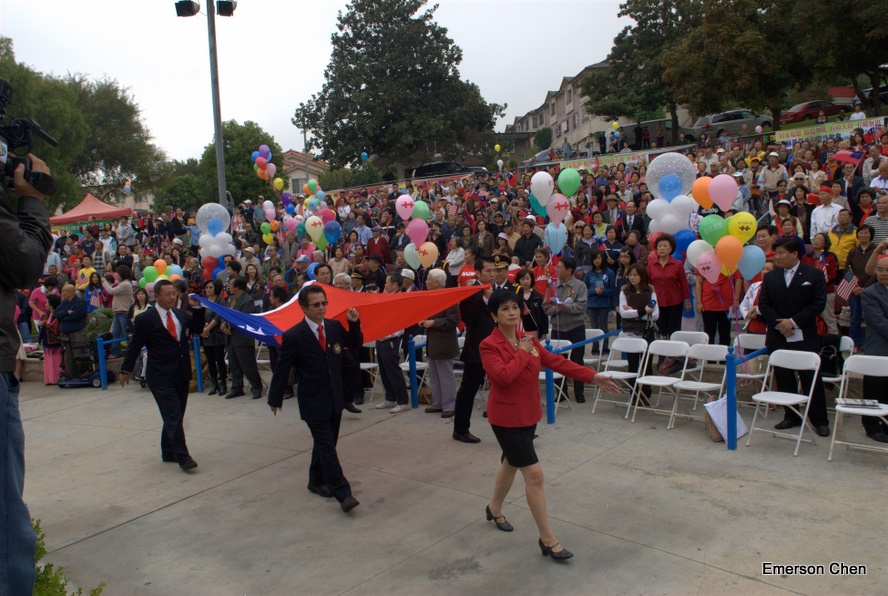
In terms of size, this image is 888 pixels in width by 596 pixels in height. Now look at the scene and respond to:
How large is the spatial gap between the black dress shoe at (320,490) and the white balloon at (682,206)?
20.1ft

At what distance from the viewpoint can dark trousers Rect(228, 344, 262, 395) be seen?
10.3 meters

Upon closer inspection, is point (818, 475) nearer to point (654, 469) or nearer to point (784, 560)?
point (654, 469)

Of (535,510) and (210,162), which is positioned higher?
(210,162)

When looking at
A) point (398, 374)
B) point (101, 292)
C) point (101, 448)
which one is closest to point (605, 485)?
point (398, 374)

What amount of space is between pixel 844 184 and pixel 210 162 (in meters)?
40.1

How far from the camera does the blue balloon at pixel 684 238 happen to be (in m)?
9.44

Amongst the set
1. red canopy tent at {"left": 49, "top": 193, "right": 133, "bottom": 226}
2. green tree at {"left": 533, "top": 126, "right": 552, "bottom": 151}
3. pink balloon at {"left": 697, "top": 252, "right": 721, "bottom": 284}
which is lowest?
pink balloon at {"left": 697, "top": 252, "right": 721, "bottom": 284}

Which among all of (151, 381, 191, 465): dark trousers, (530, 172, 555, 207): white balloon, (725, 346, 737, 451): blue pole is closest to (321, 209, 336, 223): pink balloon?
(530, 172, 555, 207): white balloon

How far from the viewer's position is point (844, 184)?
37.0 feet

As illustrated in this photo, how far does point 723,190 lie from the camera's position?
9.00 meters

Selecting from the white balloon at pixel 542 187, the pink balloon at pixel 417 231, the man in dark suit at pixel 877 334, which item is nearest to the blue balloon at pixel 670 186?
the white balloon at pixel 542 187

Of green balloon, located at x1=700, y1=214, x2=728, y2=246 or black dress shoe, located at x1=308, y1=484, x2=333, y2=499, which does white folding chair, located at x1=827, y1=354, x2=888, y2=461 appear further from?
black dress shoe, located at x1=308, y1=484, x2=333, y2=499

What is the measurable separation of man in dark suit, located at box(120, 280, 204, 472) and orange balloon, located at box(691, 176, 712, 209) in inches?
272

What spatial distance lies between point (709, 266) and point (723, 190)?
151cm
